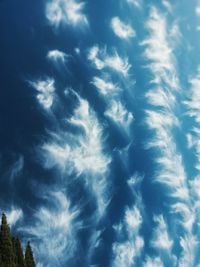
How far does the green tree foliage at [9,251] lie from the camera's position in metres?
45.2

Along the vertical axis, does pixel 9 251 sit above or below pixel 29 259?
below

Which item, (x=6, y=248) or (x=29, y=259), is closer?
(x=6, y=248)

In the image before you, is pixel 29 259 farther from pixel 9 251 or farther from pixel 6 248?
pixel 6 248

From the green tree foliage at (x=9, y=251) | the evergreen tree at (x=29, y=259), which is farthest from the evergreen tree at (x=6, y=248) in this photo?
the evergreen tree at (x=29, y=259)

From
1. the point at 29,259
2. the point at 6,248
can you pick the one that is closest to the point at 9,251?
the point at 6,248

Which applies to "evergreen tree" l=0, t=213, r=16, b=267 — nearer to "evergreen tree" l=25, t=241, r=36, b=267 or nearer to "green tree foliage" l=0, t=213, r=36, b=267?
"green tree foliage" l=0, t=213, r=36, b=267

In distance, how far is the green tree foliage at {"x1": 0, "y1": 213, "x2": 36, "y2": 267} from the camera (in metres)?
45.2

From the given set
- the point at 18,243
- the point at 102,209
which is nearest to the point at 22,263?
the point at 18,243

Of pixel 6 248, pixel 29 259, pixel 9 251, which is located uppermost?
pixel 29 259

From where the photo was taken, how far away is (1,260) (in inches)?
1758

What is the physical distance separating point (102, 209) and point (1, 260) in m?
25.0

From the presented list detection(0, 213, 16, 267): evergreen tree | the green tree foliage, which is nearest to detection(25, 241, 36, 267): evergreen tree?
the green tree foliage

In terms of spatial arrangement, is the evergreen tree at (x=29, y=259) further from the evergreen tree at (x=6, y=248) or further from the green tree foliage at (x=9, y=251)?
the evergreen tree at (x=6, y=248)

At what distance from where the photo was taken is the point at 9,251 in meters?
45.9
